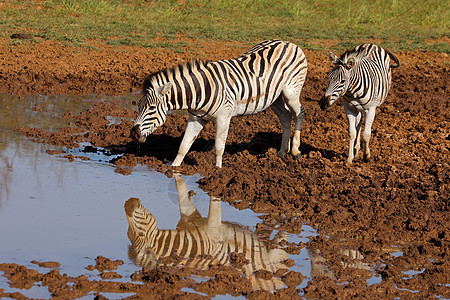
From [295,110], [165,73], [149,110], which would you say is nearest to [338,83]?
[295,110]

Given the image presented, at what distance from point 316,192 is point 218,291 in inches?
120

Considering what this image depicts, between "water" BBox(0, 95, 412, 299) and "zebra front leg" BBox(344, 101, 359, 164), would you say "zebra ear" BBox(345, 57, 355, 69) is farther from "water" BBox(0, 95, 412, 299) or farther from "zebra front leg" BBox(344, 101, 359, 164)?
"water" BBox(0, 95, 412, 299)

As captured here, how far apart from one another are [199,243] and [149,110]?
2.48 m

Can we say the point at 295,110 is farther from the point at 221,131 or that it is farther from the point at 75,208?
the point at 75,208

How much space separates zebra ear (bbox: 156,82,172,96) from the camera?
8.41 meters

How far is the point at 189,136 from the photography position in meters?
8.98

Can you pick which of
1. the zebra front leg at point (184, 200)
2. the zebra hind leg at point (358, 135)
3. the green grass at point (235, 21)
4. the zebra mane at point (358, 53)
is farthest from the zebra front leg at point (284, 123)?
the green grass at point (235, 21)

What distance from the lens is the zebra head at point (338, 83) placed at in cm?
913

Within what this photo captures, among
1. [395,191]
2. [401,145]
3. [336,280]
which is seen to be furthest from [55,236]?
[401,145]

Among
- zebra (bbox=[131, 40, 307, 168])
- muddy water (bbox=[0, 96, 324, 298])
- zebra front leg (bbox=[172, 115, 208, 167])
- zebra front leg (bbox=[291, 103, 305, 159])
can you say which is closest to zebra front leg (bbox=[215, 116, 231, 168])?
zebra (bbox=[131, 40, 307, 168])

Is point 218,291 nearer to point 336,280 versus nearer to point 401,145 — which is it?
point 336,280

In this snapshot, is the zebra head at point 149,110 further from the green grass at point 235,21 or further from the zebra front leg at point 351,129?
the green grass at point 235,21

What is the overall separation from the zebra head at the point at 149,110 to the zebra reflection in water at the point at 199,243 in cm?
107

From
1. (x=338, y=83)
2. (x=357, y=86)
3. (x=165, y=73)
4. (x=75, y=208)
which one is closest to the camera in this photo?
(x=75, y=208)
